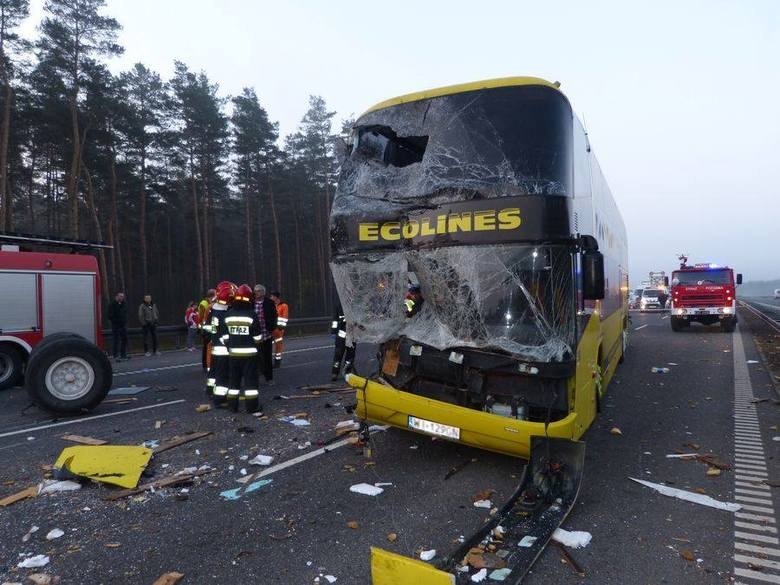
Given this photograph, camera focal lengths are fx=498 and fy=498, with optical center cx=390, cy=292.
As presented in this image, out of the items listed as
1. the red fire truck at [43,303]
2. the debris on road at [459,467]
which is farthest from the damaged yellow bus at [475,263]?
the red fire truck at [43,303]

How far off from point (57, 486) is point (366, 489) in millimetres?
2713

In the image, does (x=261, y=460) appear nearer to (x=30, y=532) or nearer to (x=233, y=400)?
(x=30, y=532)

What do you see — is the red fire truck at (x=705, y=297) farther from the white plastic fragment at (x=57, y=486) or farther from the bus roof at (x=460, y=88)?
the white plastic fragment at (x=57, y=486)

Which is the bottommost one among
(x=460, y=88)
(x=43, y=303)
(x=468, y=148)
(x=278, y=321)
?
(x=278, y=321)

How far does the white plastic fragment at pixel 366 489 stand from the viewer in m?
4.20

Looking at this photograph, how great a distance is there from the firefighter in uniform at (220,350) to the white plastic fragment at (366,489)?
3.45 metres

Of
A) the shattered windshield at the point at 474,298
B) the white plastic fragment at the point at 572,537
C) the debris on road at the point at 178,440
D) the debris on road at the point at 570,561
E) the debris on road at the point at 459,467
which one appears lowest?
the white plastic fragment at the point at 572,537

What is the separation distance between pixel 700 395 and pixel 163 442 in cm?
786

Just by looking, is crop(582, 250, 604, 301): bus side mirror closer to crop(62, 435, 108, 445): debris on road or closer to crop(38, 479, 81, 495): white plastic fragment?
crop(38, 479, 81, 495): white plastic fragment

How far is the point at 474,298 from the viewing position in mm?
4336

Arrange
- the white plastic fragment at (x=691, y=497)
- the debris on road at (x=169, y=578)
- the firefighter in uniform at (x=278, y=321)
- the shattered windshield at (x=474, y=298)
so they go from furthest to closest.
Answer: the firefighter in uniform at (x=278, y=321) → the shattered windshield at (x=474, y=298) → the white plastic fragment at (x=691, y=497) → the debris on road at (x=169, y=578)

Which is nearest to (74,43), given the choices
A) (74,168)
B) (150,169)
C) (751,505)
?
(74,168)

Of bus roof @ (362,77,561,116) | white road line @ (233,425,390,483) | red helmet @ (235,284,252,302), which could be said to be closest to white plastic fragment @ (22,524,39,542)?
white road line @ (233,425,390,483)

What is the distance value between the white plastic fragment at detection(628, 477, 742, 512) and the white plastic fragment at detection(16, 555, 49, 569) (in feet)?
15.1
